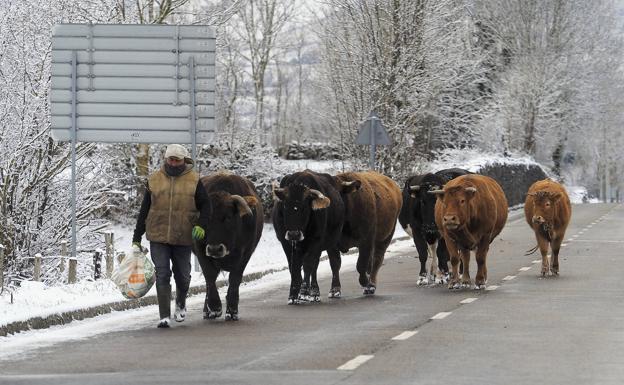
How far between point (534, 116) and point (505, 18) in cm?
540

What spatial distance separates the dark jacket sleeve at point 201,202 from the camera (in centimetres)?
1563

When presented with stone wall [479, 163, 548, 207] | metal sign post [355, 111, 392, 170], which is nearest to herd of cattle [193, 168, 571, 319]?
metal sign post [355, 111, 392, 170]

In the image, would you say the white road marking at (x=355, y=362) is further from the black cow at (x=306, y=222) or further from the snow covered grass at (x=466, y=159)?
the snow covered grass at (x=466, y=159)

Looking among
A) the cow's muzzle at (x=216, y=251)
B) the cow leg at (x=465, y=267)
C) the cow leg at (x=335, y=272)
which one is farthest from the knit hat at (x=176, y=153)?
the cow leg at (x=465, y=267)

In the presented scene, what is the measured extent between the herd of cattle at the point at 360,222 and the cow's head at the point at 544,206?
2 centimetres

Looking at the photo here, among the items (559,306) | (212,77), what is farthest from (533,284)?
(212,77)

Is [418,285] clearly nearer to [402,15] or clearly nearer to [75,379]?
[75,379]

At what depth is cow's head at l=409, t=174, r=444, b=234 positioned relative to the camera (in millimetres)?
21906

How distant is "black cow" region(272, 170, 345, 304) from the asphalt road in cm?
42

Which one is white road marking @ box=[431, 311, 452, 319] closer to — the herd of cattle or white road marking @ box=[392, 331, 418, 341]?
white road marking @ box=[392, 331, 418, 341]

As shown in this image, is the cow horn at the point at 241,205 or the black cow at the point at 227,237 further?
the cow horn at the point at 241,205

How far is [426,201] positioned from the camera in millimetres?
21969

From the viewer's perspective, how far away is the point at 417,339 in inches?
541

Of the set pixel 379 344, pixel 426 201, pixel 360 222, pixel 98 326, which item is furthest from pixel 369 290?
pixel 379 344
